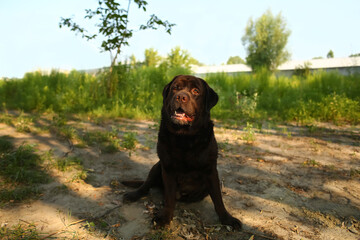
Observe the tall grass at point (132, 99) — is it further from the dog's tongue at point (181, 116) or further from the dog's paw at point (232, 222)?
the dog's paw at point (232, 222)

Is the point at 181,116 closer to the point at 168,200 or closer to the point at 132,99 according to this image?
the point at 168,200

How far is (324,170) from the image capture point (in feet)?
11.6

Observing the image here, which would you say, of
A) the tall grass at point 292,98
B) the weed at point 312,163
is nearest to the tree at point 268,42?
the tall grass at point 292,98

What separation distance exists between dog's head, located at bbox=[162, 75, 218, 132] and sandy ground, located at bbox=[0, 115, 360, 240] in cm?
92

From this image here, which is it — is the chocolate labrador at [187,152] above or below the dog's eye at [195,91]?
below

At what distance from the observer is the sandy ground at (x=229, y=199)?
2186mm

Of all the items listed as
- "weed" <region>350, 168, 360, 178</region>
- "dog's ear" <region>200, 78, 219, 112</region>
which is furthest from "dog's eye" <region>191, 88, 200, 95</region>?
"weed" <region>350, 168, 360, 178</region>

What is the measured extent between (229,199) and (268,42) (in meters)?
36.8

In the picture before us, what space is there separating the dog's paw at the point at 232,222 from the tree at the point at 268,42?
115 feet

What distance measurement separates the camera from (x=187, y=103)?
2.28m

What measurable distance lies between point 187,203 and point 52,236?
131 cm

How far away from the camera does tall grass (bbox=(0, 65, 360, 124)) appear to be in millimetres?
7406

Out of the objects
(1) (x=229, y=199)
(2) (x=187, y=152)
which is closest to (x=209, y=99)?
(2) (x=187, y=152)

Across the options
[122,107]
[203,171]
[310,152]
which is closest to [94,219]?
[203,171]
